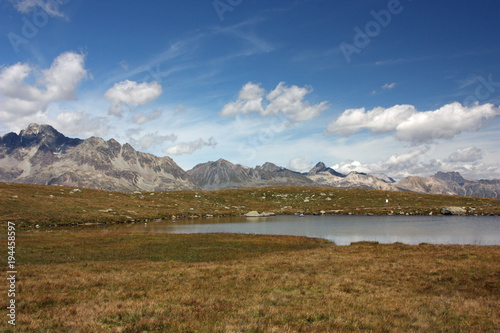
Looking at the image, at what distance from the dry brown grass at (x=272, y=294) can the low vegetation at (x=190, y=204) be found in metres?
42.6

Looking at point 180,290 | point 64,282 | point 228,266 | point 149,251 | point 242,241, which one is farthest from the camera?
point 242,241

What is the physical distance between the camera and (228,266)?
80.2 ft

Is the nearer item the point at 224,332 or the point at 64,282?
the point at 224,332

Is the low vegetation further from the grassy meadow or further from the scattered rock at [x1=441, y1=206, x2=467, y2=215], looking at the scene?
the grassy meadow

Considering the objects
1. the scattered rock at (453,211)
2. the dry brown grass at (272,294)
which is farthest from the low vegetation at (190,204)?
the dry brown grass at (272,294)

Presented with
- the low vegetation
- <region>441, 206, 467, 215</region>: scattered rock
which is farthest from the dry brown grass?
<region>441, 206, 467, 215</region>: scattered rock

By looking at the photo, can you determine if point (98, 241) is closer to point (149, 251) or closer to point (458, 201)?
point (149, 251)

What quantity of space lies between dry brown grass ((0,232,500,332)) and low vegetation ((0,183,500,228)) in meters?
42.6

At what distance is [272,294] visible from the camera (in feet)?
52.7

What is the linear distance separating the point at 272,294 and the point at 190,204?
10812 centimetres

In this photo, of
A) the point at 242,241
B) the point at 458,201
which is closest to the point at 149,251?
the point at 242,241

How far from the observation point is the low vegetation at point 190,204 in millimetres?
66938

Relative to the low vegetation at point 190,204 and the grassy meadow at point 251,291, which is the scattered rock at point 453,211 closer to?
the low vegetation at point 190,204

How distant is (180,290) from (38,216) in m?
61.8
